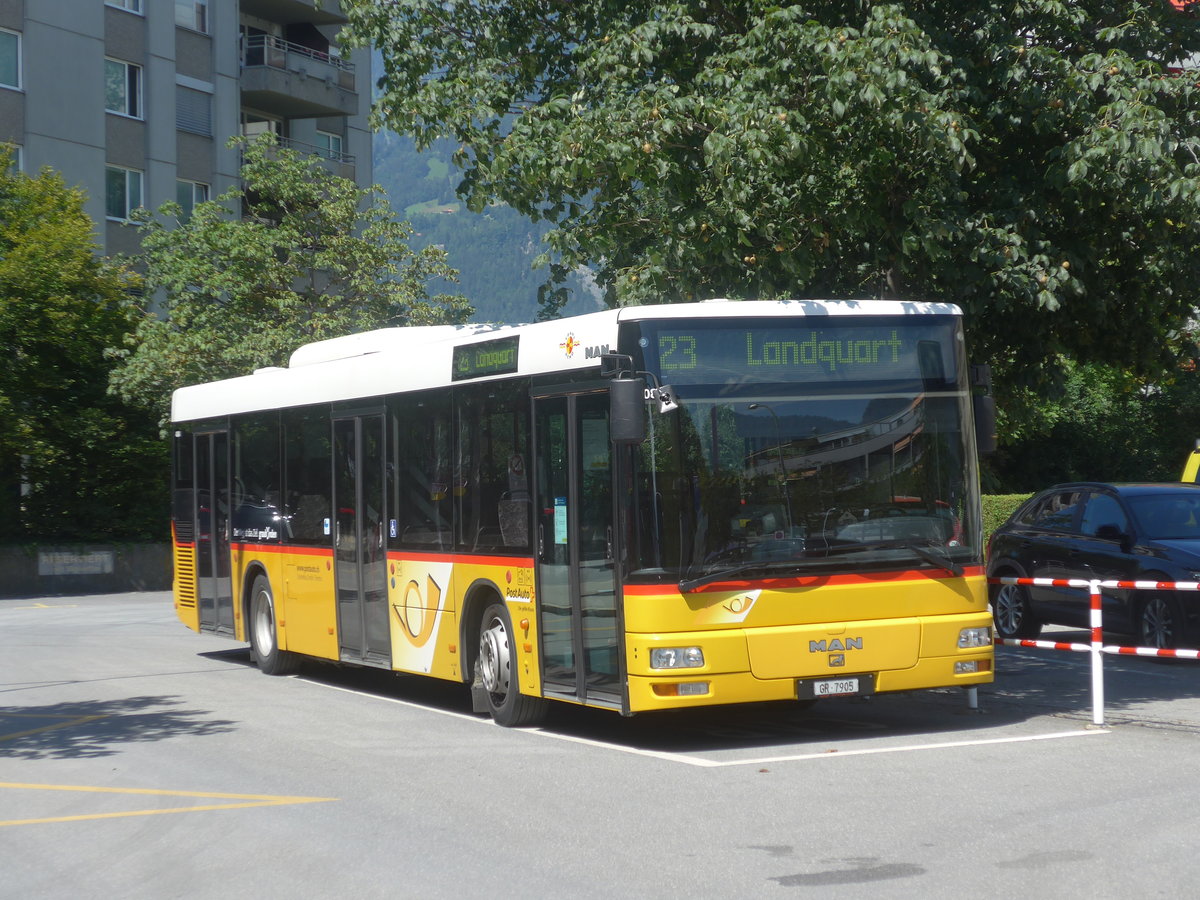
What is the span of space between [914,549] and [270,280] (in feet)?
80.0

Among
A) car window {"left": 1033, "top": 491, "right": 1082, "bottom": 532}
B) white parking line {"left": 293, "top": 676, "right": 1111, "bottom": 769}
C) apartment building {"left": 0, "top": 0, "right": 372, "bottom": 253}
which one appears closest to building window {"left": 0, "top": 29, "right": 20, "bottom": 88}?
apartment building {"left": 0, "top": 0, "right": 372, "bottom": 253}

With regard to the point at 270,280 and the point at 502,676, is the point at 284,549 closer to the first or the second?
the point at 502,676

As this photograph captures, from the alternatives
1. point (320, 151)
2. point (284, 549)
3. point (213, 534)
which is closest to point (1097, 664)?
point (284, 549)

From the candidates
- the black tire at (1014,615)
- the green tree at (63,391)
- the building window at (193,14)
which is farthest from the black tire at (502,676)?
the building window at (193,14)

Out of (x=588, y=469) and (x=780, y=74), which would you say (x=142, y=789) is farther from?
(x=780, y=74)

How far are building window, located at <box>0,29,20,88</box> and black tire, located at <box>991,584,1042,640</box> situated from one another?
29.9m

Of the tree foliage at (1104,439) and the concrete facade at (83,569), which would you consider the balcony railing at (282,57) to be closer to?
the concrete facade at (83,569)

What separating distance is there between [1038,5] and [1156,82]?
1192mm

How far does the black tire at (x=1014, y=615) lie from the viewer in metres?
16.9

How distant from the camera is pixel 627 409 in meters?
9.59

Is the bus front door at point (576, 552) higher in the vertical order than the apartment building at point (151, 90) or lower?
lower

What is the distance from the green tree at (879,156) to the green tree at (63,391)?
19.8 metres

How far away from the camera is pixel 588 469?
34.1 feet

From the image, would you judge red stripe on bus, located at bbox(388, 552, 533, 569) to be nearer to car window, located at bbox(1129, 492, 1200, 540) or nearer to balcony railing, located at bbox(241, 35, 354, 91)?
car window, located at bbox(1129, 492, 1200, 540)
